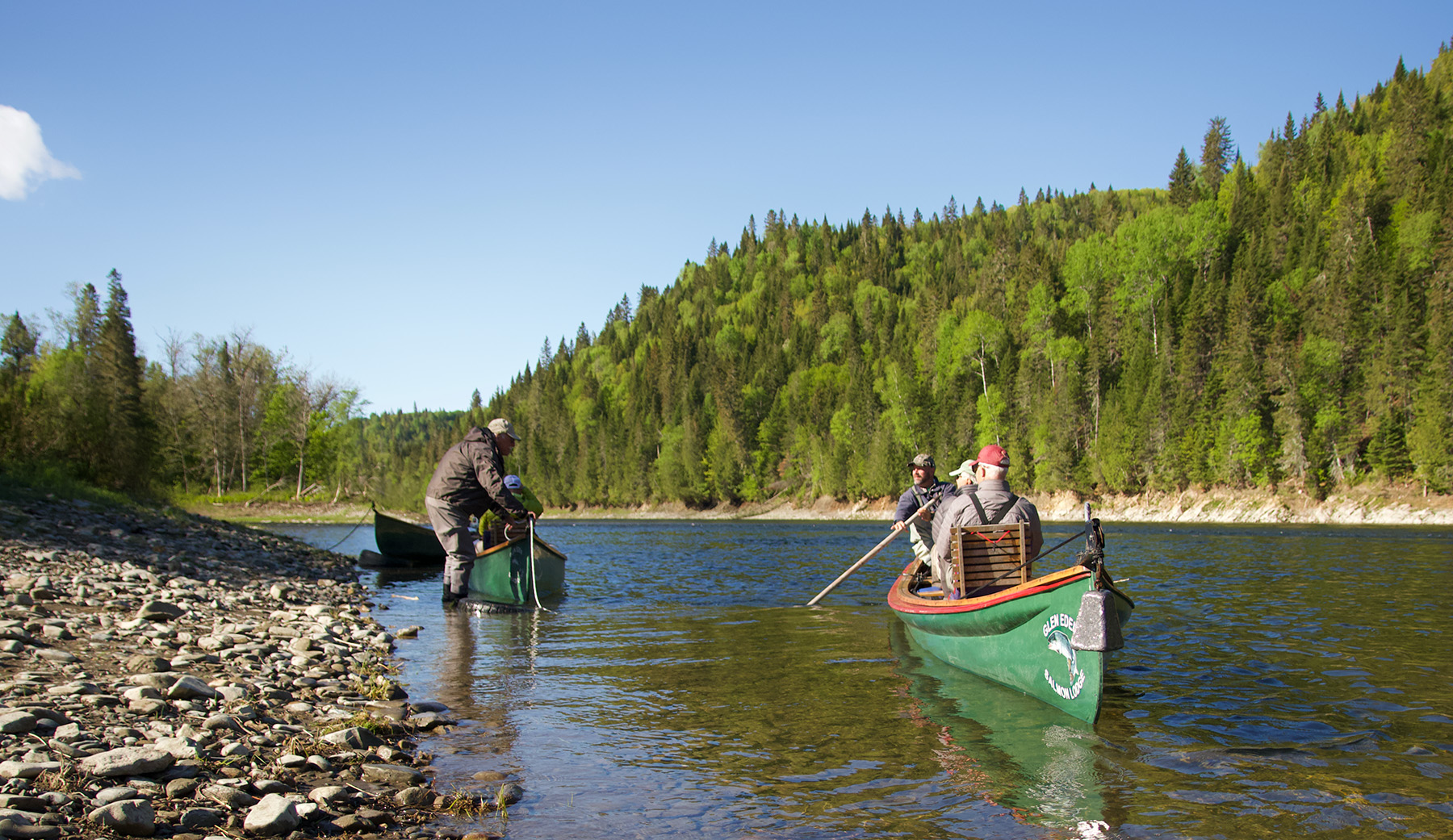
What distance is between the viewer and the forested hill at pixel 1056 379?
54.1m

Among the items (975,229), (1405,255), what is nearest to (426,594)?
(1405,255)

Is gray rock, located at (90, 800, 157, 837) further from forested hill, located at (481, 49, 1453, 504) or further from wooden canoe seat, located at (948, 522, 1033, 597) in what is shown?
forested hill, located at (481, 49, 1453, 504)

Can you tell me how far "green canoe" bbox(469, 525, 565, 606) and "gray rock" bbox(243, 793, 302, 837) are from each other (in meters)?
9.91

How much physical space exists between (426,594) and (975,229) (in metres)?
163

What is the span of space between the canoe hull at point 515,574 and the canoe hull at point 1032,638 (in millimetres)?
7841

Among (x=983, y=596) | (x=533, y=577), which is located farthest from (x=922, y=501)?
(x=533, y=577)

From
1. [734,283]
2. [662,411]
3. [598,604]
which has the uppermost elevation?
[734,283]

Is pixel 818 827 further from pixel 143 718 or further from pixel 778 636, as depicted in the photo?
pixel 778 636

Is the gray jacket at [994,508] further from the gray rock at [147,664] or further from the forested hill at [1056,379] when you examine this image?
the forested hill at [1056,379]

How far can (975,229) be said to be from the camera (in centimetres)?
16550

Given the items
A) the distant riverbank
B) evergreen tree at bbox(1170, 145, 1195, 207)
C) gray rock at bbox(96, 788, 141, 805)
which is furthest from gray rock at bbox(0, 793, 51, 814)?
evergreen tree at bbox(1170, 145, 1195, 207)

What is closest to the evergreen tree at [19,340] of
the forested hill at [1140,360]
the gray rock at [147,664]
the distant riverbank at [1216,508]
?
A: the distant riverbank at [1216,508]

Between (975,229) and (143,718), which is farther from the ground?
(975,229)

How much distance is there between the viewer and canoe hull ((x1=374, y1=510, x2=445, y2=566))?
2483cm
